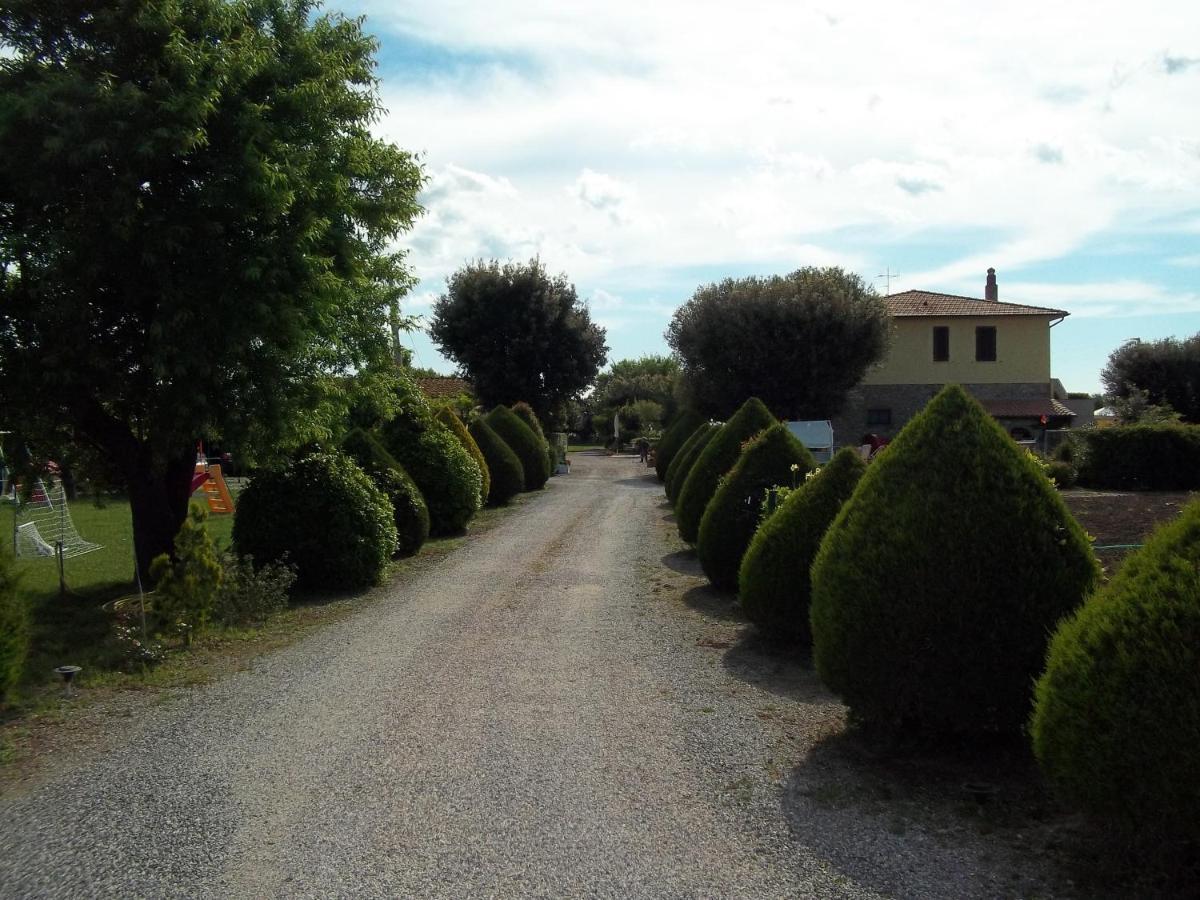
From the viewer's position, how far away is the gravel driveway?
13.1ft

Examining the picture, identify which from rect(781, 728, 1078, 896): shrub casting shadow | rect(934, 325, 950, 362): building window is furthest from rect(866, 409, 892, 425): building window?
rect(781, 728, 1078, 896): shrub casting shadow

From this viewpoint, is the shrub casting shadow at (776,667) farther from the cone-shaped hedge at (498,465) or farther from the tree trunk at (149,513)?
the cone-shaped hedge at (498,465)

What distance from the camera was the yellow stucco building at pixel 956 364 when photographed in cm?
3956

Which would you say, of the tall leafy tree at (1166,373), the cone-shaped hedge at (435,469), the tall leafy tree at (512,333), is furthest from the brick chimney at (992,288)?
the cone-shaped hedge at (435,469)

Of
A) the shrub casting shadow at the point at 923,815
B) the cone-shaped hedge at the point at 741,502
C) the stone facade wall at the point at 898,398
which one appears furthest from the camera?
the stone facade wall at the point at 898,398

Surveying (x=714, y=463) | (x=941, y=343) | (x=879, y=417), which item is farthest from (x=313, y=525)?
(x=941, y=343)

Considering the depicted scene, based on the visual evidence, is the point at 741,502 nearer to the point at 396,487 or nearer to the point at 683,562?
the point at 683,562

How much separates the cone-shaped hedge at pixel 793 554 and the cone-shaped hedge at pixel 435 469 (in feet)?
32.1

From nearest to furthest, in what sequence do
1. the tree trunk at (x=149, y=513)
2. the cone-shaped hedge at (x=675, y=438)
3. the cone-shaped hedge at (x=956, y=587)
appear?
the cone-shaped hedge at (x=956, y=587), the tree trunk at (x=149, y=513), the cone-shaped hedge at (x=675, y=438)

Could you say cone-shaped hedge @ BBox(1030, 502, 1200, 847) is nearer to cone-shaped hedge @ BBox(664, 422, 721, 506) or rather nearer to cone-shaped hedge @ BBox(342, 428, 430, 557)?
cone-shaped hedge @ BBox(342, 428, 430, 557)

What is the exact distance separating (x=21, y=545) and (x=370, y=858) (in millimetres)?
14175

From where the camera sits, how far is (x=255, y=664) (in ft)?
25.9

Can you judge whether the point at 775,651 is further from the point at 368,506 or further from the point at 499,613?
the point at 368,506

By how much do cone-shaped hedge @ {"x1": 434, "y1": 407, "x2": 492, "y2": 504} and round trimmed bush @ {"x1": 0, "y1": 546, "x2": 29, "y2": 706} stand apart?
47.0 ft
